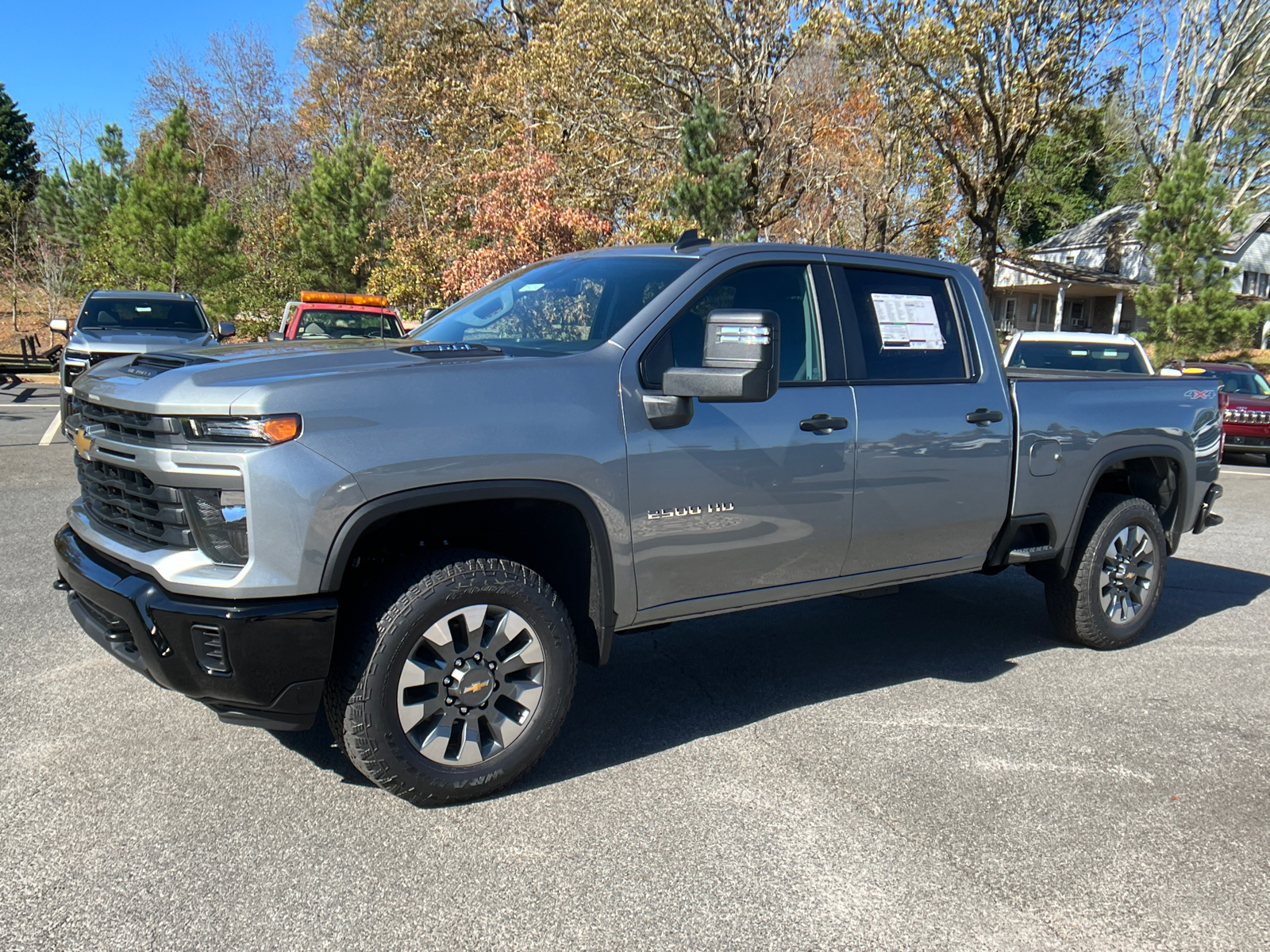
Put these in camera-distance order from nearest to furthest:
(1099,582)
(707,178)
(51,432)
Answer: (1099,582)
(51,432)
(707,178)

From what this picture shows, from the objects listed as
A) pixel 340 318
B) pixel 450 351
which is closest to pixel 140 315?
pixel 340 318

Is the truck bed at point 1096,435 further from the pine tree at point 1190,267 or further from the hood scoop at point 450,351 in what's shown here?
the pine tree at point 1190,267

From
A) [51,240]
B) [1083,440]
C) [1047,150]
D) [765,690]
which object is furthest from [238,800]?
[1047,150]

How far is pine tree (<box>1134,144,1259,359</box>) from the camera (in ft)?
76.4

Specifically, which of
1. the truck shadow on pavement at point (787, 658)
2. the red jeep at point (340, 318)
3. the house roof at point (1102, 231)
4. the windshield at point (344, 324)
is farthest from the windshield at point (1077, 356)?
the house roof at point (1102, 231)

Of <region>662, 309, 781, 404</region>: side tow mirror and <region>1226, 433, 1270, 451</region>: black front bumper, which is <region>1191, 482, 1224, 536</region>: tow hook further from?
<region>1226, 433, 1270, 451</region>: black front bumper

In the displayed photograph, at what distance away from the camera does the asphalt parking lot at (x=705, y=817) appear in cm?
292

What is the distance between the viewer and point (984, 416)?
482 centimetres

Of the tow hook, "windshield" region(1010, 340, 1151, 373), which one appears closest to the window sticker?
the tow hook

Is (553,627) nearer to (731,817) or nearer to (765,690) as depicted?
(731,817)

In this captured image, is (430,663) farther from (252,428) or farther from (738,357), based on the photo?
(738,357)

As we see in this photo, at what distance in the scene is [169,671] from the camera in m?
3.24

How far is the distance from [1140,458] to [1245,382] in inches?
546

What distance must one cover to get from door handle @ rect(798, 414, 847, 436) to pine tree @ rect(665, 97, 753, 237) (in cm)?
1701
